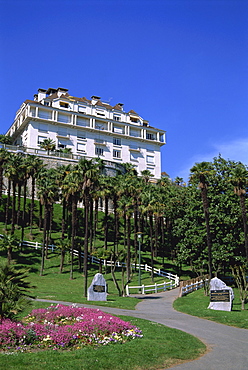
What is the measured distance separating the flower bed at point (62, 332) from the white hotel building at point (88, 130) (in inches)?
3028

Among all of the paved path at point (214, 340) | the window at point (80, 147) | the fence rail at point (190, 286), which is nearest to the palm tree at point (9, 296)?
the paved path at point (214, 340)

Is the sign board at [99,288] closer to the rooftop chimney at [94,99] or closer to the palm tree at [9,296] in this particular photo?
the palm tree at [9,296]

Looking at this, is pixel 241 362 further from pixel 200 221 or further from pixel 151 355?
pixel 200 221

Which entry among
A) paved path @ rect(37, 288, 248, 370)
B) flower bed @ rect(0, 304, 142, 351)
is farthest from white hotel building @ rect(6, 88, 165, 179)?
flower bed @ rect(0, 304, 142, 351)

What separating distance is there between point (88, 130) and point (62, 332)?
297 ft

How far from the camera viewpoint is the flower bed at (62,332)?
1305 centimetres

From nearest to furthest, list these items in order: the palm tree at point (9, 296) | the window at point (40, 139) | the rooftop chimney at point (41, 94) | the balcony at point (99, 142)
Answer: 1. the palm tree at point (9, 296)
2. the window at point (40, 139)
3. the balcony at point (99, 142)
4. the rooftop chimney at point (41, 94)

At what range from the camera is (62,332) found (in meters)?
14.1

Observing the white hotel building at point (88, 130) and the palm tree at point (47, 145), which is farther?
the white hotel building at point (88, 130)

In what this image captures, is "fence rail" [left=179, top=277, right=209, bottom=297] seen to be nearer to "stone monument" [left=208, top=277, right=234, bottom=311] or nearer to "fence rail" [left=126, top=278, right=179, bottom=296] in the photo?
"fence rail" [left=126, top=278, right=179, bottom=296]

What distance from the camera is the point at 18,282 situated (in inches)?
592

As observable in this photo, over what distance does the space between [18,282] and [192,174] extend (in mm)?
33391

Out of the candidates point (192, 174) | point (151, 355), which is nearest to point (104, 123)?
point (192, 174)

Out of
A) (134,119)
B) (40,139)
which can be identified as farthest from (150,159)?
(40,139)
